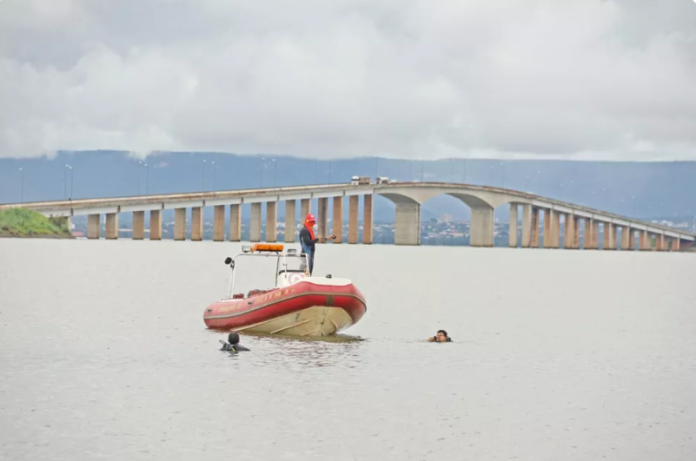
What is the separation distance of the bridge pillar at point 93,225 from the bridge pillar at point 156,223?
858 cm

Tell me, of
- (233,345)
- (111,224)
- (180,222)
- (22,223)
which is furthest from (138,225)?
(233,345)

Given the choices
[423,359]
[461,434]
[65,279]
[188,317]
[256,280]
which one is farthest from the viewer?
[256,280]

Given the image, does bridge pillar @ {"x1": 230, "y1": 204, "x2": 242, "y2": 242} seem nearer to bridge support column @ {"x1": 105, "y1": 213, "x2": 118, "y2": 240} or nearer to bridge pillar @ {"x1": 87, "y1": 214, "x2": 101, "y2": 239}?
bridge support column @ {"x1": 105, "y1": 213, "x2": 118, "y2": 240}

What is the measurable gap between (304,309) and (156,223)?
479ft

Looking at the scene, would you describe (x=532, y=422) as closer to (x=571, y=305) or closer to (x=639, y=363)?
(x=639, y=363)

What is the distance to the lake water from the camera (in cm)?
2130

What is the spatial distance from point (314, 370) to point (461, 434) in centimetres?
772

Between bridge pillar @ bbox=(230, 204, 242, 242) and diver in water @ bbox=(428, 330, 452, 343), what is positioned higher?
bridge pillar @ bbox=(230, 204, 242, 242)

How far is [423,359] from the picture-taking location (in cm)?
3375

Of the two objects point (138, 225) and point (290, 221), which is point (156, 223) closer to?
point (138, 225)

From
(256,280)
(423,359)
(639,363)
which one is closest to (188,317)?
(423,359)

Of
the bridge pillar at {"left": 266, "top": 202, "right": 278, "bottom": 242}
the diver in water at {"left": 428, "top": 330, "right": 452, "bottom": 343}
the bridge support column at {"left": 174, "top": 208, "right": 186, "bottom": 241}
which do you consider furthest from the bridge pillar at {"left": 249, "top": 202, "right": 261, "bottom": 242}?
the diver in water at {"left": 428, "top": 330, "right": 452, "bottom": 343}

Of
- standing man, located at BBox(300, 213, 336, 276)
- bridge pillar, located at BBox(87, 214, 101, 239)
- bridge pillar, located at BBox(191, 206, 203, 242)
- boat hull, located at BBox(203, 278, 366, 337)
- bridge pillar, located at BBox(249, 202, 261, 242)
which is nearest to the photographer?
boat hull, located at BBox(203, 278, 366, 337)

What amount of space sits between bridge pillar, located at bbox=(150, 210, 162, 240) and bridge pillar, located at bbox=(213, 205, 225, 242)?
27.0 feet
